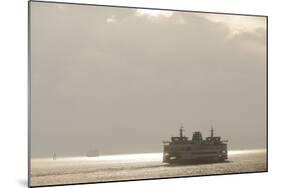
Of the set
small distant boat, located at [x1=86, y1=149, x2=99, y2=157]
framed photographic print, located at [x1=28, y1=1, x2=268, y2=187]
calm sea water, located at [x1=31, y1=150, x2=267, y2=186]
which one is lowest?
calm sea water, located at [x1=31, y1=150, x2=267, y2=186]

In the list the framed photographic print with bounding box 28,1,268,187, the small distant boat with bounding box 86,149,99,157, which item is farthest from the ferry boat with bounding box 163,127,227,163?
the small distant boat with bounding box 86,149,99,157

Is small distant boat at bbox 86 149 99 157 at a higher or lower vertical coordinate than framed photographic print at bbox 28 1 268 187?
lower

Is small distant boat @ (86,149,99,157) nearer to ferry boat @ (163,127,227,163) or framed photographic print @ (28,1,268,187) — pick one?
framed photographic print @ (28,1,268,187)

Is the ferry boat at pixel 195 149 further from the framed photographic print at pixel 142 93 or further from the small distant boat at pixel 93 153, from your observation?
the small distant boat at pixel 93 153

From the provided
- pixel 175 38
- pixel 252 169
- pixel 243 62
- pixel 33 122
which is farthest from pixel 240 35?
pixel 33 122

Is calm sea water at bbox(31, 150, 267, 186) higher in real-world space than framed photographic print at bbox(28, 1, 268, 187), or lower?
lower

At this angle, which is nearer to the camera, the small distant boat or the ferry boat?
the small distant boat

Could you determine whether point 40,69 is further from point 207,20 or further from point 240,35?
point 240,35
